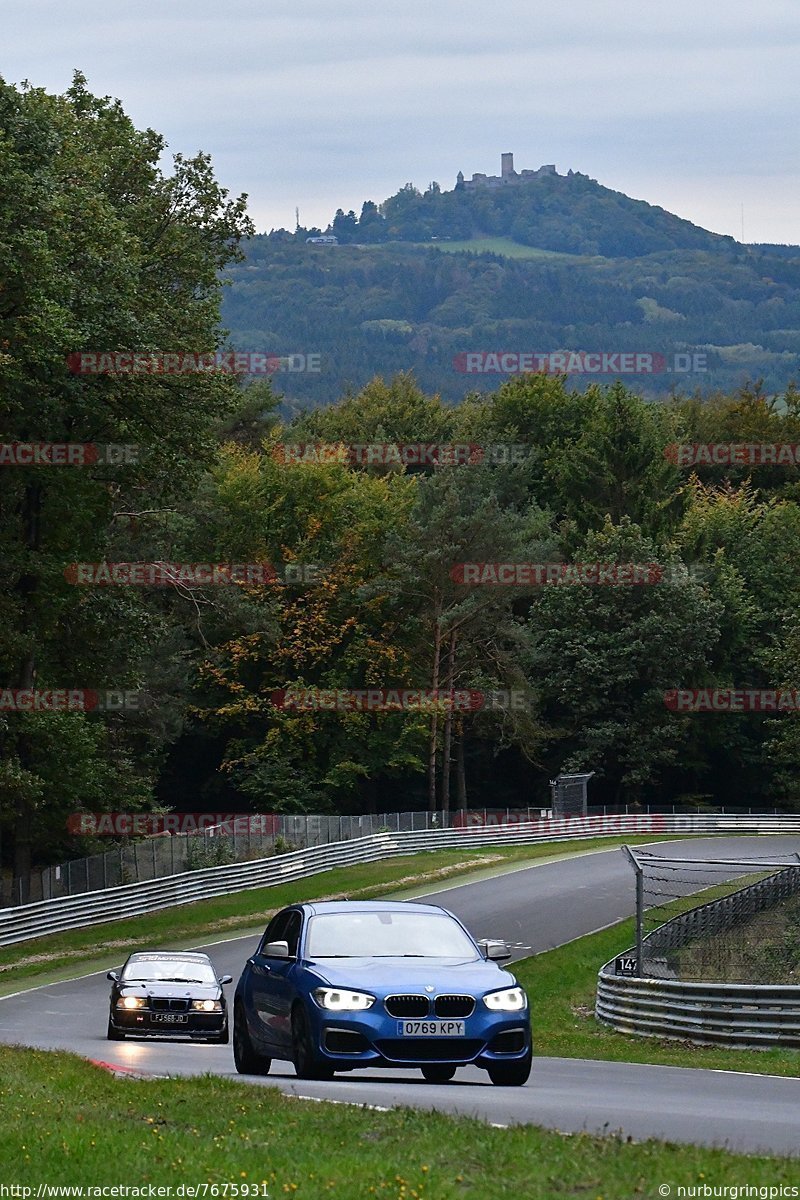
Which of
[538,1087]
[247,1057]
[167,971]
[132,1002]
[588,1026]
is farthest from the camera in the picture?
[588,1026]

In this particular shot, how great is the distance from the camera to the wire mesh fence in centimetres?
2247

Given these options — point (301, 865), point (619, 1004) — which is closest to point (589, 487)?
point (301, 865)

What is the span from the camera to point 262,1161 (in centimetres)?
859

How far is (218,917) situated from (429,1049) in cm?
3125

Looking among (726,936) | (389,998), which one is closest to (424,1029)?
(389,998)

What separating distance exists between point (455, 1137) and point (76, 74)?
1593 inches

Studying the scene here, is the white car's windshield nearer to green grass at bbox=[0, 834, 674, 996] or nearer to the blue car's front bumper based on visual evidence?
green grass at bbox=[0, 834, 674, 996]

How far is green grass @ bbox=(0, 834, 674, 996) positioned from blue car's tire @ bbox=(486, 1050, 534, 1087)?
20.9 metres

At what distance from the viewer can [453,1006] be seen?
12.9 meters

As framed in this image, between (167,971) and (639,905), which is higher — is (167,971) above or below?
below

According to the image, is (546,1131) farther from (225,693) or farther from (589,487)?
(589,487)

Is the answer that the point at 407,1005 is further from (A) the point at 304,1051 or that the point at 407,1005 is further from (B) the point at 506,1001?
(A) the point at 304,1051

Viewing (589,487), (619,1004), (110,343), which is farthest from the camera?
(589,487)

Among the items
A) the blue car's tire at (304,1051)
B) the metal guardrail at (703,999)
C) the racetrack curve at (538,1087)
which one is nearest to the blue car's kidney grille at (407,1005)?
the racetrack curve at (538,1087)
